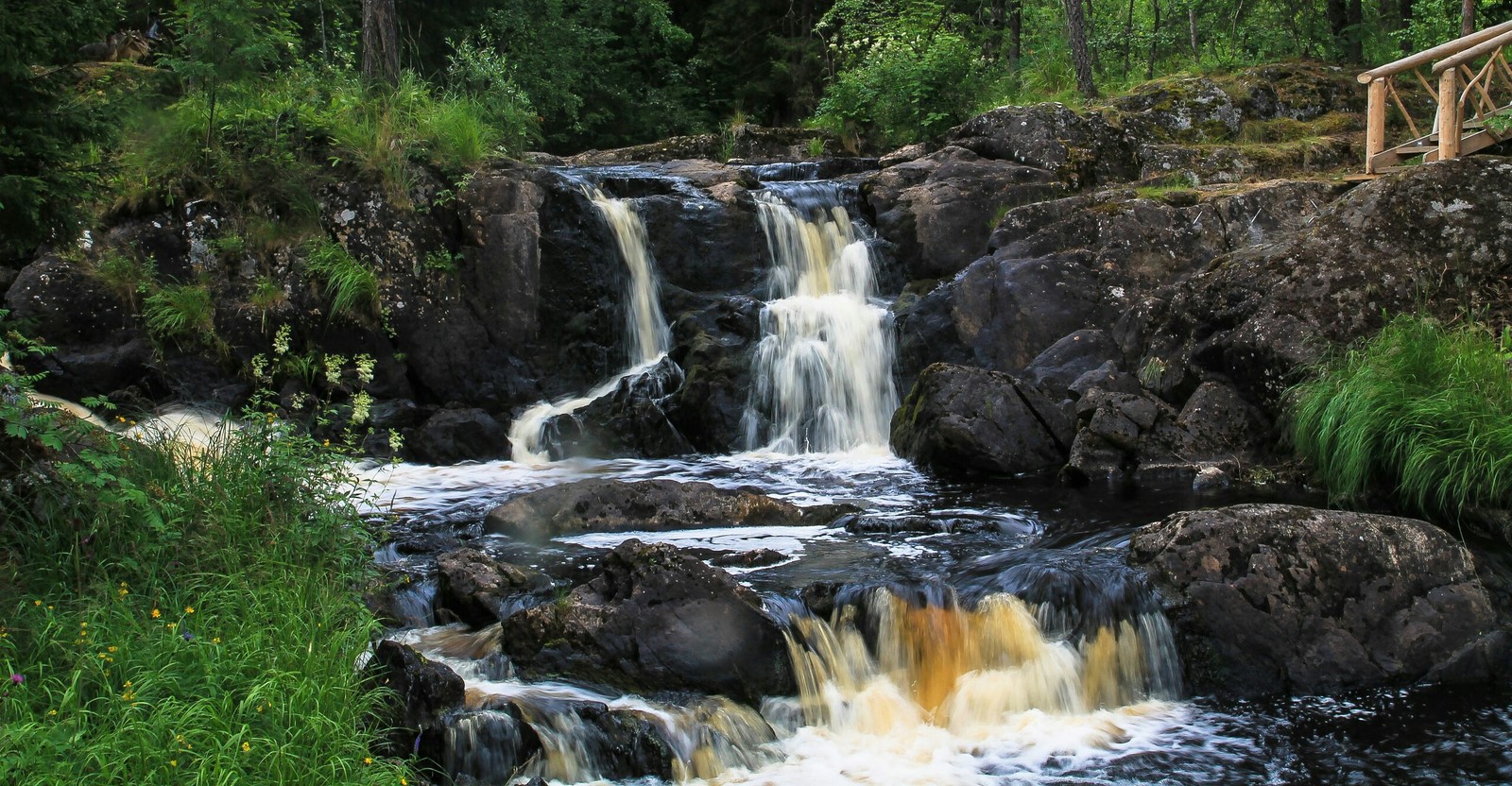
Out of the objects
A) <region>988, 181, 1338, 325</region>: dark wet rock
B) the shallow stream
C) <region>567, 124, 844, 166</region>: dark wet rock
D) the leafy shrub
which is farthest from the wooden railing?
<region>567, 124, 844, 166</region>: dark wet rock

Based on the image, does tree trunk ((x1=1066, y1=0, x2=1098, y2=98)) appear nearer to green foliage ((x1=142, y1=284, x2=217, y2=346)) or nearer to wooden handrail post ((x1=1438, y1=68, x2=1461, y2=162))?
wooden handrail post ((x1=1438, y1=68, x2=1461, y2=162))

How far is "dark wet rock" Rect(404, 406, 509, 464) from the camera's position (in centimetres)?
1154

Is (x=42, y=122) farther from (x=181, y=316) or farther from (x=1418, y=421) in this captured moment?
(x=1418, y=421)

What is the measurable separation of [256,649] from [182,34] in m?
9.96

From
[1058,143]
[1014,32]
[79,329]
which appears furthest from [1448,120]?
[79,329]

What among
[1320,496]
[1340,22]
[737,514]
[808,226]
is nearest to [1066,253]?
[808,226]

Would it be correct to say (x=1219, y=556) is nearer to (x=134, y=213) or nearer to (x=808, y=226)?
(x=808, y=226)

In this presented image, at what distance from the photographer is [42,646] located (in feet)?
15.4

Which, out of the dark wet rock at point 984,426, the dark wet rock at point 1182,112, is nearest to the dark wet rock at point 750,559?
the dark wet rock at point 984,426

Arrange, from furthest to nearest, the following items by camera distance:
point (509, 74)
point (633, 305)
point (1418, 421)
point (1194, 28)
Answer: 1. point (1194, 28)
2. point (509, 74)
3. point (633, 305)
4. point (1418, 421)

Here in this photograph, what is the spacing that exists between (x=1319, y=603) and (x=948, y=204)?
852 centimetres

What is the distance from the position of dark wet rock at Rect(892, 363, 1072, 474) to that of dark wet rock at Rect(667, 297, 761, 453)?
6.88 ft

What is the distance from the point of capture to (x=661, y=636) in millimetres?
6098

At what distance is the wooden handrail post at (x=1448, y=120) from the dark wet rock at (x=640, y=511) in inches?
276
